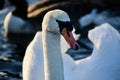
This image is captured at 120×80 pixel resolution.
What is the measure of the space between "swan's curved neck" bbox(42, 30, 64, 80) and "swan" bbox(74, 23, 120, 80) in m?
1.22

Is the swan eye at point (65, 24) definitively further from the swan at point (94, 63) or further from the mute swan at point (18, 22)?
the mute swan at point (18, 22)

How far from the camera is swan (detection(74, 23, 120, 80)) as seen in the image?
7.84 m

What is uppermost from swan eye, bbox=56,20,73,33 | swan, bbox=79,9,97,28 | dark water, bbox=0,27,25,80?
swan, bbox=79,9,97,28

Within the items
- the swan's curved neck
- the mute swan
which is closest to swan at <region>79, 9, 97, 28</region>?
the mute swan

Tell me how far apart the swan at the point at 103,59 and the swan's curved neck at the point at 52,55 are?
1.22m

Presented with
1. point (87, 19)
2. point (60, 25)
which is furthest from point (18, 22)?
point (60, 25)

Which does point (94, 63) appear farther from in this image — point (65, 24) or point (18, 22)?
point (18, 22)

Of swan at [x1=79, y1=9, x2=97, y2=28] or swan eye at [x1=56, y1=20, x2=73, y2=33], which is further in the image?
swan at [x1=79, y1=9, x2=97, y2=28]

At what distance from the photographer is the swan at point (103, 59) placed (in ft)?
25.7

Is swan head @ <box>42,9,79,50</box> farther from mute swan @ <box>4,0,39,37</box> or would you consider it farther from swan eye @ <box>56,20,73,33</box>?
mute swan @ <box>4,0,39,37</box>

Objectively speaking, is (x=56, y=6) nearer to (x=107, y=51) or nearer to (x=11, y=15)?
(x=11, y=15)

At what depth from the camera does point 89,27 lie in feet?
50.5

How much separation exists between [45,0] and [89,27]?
72.4 inches

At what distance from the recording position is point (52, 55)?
6562 millimetres
